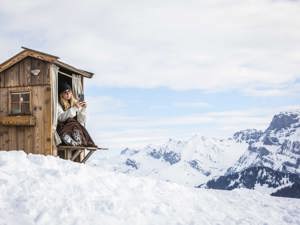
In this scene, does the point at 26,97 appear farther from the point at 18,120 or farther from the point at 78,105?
the point at 78,105

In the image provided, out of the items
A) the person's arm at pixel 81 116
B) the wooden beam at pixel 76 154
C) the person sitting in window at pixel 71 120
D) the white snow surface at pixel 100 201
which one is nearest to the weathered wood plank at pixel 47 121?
the person sitting in window at pixel 71 120

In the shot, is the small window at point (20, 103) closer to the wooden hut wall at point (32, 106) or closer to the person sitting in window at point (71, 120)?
the wooden hut wall at point (32, 106)

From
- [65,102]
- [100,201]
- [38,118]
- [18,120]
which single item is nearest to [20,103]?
[18,120]

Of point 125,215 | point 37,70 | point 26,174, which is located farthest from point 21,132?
point 125,215

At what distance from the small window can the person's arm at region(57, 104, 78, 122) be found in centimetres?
158

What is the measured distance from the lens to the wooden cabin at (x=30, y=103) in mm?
24469

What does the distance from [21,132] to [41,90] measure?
214 cm

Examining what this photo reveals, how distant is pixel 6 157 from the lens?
21062 mm

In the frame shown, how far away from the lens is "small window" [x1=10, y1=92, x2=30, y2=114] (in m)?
24.9

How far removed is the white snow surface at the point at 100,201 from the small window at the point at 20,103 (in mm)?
3473

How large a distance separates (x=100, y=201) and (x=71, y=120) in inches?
346

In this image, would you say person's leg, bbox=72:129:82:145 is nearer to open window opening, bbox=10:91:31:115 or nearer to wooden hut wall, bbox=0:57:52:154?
wooden hut wall, bbox=0:57:52:154

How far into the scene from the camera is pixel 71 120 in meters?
26.6

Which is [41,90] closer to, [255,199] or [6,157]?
[6,157]
